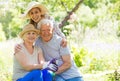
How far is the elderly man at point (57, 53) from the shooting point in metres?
4.20

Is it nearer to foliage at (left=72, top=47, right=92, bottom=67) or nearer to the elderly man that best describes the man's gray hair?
the elderly man

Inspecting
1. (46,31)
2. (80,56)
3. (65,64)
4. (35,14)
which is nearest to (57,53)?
(65,64)

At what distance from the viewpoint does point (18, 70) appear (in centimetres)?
412

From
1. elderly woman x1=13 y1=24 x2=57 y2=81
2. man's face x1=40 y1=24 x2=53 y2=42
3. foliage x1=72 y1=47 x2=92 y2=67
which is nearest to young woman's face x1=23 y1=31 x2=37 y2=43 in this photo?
elderly woman x1=13 y1=24 x2=57 y2=81

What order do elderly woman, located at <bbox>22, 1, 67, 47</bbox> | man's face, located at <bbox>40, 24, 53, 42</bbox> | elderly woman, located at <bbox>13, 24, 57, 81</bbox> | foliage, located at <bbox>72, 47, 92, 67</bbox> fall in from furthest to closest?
1. foliage, located at <bbox>72, 47, 92, 67</bbox>
2. elderly woman, located at <bbox>22, 1, 67, 47</bbox>
3. man's face, located at <bbox>40, 24, 53, 42</bbox>
4. elderly woman, located at <bbox>13, 24, 57, 81</bbox>

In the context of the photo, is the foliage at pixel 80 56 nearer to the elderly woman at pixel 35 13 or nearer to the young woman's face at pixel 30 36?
the elderly woman at pixel 35 13

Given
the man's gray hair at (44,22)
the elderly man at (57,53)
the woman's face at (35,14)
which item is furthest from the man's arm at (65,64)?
the woman's face at (35,14)

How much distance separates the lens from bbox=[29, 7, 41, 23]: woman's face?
426cm

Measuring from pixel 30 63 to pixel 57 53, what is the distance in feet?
1.12

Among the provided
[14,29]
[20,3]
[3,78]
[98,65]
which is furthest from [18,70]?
[14,29]

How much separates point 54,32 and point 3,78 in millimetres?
3796

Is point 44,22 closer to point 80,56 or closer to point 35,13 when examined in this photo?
point 35,13

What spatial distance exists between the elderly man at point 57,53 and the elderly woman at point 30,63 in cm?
10

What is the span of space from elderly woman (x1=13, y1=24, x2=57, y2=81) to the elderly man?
0.10 meters
